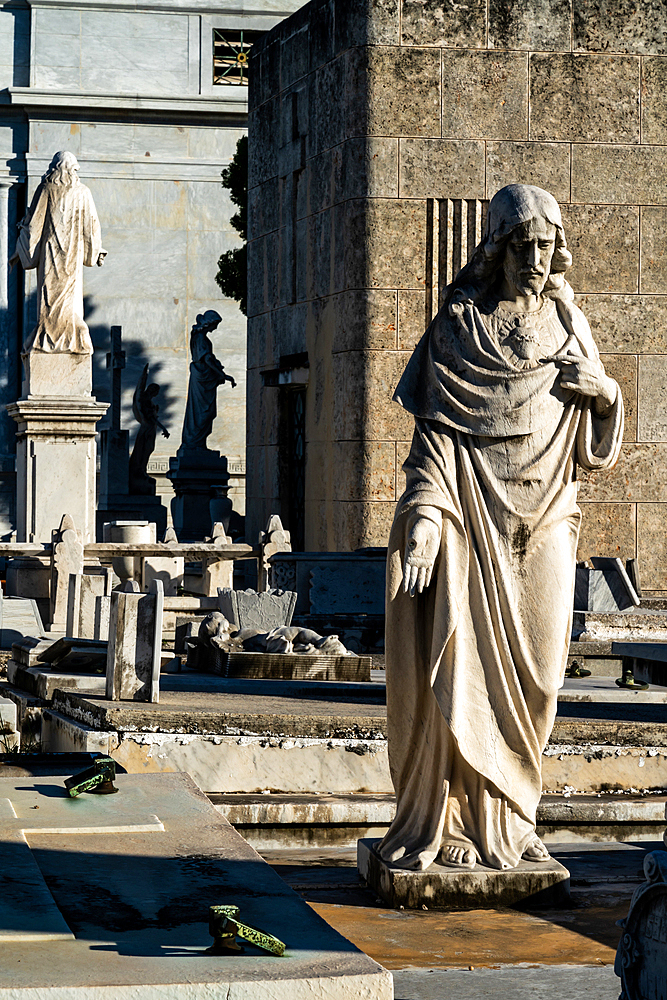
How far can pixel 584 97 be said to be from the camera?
488 inches

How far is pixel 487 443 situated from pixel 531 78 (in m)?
8.33

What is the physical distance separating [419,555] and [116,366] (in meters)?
25.1

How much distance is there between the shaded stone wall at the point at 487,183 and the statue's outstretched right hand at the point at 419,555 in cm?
757

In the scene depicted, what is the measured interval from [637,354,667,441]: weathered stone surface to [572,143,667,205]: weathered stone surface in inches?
54.9

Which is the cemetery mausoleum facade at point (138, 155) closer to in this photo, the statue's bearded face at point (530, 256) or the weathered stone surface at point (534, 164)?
the weathered stone surface at point (534, 164)

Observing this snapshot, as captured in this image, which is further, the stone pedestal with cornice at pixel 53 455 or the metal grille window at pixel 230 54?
the metal grille window at pixel 230 54

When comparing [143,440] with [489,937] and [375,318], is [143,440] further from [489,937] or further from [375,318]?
[489,937]

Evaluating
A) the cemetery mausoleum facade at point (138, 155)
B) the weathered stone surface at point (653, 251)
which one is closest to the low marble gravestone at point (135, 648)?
the weathered stone surface at point (653, 251)

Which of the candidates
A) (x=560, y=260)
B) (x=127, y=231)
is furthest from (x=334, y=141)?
(x=127, y=231)

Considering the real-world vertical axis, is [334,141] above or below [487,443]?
above

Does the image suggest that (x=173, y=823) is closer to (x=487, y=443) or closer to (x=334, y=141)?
(x=487, y=443)

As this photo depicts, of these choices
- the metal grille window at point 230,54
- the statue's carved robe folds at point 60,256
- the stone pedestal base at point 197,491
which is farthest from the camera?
the metal grille window at point 230,54

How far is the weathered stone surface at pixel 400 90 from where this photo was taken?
12.2 m

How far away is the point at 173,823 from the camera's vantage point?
4.40 m
